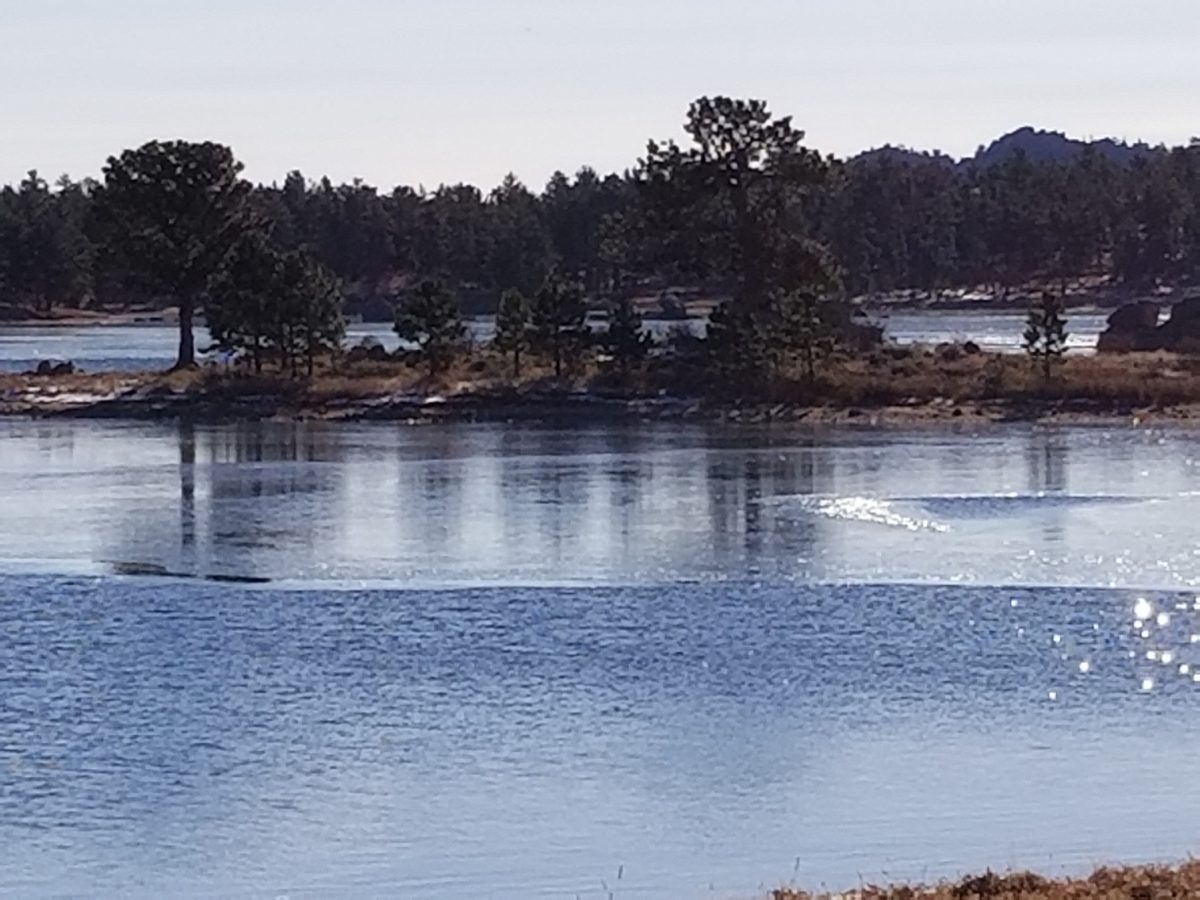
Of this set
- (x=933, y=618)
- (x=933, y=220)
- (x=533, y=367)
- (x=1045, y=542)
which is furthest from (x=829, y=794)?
(x=933, y=220)


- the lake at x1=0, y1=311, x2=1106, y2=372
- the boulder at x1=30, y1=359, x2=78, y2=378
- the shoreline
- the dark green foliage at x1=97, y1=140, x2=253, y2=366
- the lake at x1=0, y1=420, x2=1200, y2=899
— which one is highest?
the dark green foliage at x1=97, y1=140, x2=253, y2=366

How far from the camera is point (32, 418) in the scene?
86.4m

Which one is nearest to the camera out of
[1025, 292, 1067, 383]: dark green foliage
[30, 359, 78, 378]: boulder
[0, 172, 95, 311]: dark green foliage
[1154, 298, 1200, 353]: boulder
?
[1025, 292, 1067, 383]: dark green foliage

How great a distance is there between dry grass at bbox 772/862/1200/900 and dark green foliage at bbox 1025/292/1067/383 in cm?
6174

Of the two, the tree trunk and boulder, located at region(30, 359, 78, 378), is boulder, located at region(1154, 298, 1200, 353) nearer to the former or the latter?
the tree trunk

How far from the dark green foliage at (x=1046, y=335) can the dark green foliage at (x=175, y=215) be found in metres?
35.1

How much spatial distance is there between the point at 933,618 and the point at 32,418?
59984 millimetres

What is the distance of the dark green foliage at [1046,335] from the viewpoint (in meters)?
77.4

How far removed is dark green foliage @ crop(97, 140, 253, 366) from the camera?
95.6 m

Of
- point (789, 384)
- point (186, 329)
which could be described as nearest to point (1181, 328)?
point (789, 384)

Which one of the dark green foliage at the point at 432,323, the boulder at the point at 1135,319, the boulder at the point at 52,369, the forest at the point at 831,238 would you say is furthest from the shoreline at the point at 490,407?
the forest at the point at 831,238

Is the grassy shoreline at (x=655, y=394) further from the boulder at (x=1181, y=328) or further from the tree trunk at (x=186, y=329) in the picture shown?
the boulder at (x=1181, y=328)

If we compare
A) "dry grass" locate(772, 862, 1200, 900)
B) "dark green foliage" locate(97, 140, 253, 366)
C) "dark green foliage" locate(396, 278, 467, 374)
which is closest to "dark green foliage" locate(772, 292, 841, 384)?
"dark green foliage" locate(396, 278, 467, 374)

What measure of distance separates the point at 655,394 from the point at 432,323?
31.7 feet
